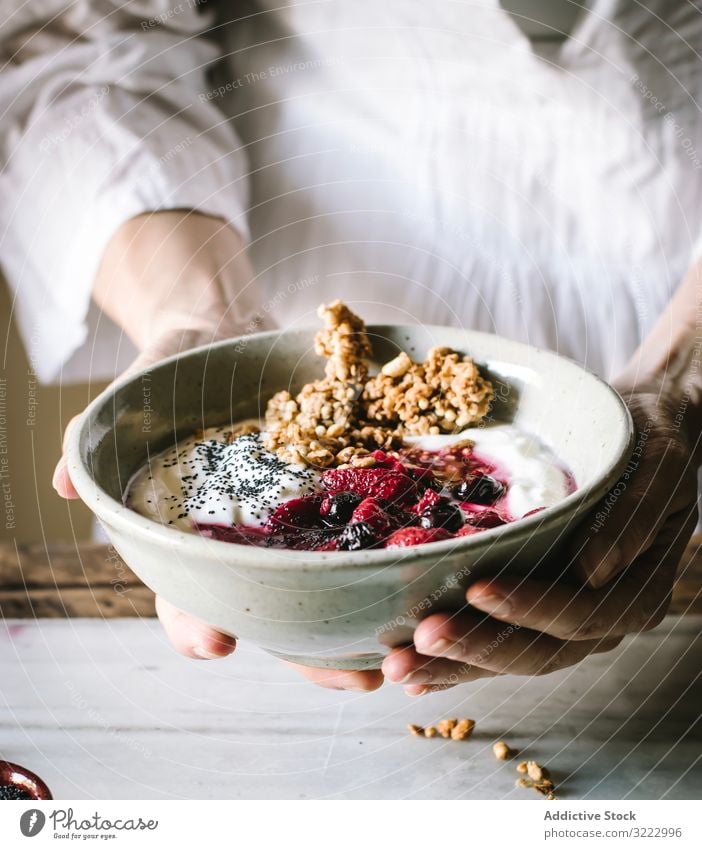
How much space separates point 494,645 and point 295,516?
0.12m

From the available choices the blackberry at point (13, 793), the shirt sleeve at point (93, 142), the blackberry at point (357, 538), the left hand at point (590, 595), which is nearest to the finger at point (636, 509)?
the left hand at point (590, 595)

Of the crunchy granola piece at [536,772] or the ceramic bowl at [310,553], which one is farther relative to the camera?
the crunchy granola piece at [536,772]

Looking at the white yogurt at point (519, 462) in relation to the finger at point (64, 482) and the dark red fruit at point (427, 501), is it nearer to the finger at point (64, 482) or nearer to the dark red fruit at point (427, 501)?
the dark red fruit at point (427, 501)

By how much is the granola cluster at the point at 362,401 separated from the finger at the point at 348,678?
4.9 inches

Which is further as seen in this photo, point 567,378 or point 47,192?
point 47,192

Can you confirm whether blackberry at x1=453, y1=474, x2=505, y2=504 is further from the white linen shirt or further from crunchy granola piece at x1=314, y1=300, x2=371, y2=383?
the white linen shirt

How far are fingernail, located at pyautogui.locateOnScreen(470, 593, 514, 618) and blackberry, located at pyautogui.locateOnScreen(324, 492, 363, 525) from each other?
94 millimetres

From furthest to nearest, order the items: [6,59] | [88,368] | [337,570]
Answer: [88,368]
[6,59]
[337,570]

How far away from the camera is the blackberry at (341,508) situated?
1.50ft

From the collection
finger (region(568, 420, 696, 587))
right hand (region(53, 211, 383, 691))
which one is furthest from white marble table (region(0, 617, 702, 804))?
right hand (region(53, 211, 383, 691))

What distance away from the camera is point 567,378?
0.56 m

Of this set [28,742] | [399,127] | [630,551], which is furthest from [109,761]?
[399,127]
